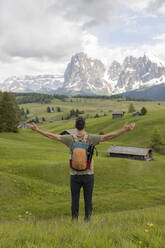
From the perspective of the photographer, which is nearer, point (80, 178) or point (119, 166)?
point (80, 178)

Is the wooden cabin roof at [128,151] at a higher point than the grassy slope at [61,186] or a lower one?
lower

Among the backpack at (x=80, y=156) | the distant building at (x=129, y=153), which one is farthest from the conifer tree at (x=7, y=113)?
the backpack at (x=80, y=156)

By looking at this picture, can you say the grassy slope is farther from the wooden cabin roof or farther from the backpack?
the wooden cabin roof

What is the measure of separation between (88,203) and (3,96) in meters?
74.5

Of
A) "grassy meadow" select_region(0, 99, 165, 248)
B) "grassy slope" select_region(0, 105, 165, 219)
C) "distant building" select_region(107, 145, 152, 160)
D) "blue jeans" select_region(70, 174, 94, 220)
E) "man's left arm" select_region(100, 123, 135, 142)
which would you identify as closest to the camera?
"grassy meadow" select_region(0, 99, 165, 248)

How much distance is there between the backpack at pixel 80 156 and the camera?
7.50m

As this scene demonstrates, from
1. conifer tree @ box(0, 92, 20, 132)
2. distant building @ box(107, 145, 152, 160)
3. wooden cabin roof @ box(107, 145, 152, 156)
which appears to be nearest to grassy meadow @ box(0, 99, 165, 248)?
distant building @ box(107, 145, 152, 160)

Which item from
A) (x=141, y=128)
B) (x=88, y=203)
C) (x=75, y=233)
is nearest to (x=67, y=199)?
(x=88, y=203)

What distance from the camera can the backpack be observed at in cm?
750

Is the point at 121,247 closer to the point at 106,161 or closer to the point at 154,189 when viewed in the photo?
the point at 154,189

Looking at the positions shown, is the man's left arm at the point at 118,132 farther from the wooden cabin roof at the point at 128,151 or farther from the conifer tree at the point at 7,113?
the conifer tree at the point at 7,113

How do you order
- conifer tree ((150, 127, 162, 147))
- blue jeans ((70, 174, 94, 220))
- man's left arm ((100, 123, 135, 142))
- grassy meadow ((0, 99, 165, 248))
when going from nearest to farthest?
grassy meadow ((0, 99, 165, 248)) < man's left arm ((100, 123, 135, 142)) < blue jeans ((70, 174, 94, 220)) < conifer tree ((150, 127, 162, 147))

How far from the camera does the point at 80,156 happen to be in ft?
24.6

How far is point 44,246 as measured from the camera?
13.0 ft
